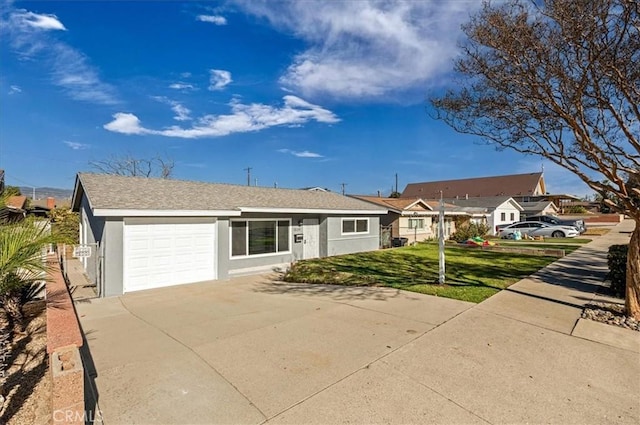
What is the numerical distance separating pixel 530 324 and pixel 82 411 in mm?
7369

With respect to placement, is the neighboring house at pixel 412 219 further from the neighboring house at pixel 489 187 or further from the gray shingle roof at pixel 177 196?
the neighboring house at pixel 489 187

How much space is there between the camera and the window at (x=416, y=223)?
25219 mm

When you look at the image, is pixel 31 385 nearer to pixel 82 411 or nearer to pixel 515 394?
pixel 82 411

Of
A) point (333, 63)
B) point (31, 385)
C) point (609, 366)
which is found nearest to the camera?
point (31, 385)

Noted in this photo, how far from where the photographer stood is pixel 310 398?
392 centimetres

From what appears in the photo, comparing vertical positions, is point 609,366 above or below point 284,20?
below

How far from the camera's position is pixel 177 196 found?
12.1 metres

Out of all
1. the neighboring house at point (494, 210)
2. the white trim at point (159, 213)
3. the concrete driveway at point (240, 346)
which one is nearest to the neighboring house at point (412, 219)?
the neighboring house at point (494, 210)

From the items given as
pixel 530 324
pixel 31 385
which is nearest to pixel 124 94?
pixel 31 385

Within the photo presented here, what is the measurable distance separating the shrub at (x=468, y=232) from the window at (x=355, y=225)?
10.1 m

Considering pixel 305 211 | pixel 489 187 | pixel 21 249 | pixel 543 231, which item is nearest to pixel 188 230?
pixel 305 211

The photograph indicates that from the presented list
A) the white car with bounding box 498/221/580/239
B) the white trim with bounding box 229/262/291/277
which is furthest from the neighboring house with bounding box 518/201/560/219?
the white trim with bounding box 229/262/291/277

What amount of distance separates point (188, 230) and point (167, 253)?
3.24ft

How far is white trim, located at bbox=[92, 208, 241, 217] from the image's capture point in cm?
912
